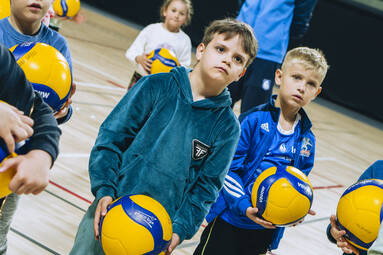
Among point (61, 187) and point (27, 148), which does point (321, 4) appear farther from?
point (27, 148)

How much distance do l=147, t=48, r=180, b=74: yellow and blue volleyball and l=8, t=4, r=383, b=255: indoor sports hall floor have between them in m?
0.98

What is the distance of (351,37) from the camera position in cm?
1491

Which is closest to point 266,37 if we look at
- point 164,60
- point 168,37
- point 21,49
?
point 164,60

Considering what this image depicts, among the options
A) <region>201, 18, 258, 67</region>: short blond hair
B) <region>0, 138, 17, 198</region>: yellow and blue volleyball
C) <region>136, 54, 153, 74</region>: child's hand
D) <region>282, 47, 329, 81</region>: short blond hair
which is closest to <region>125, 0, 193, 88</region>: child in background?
<region>136, 54, 153, 74</region>: child's hand

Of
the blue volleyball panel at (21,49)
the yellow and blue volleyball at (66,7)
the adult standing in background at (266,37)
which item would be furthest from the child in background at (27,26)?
the yellow and blue volleyball at (66,7)

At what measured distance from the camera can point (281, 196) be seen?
8.59 feet

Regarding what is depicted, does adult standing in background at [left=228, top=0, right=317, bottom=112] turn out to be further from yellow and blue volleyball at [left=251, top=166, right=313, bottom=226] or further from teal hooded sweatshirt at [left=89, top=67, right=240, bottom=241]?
teal hooded sweatshirt at [left=89, top=67, right=240, bottom=241]

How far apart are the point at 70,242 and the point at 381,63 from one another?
13533mm

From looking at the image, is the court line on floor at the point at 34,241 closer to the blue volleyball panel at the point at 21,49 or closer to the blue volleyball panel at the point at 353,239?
the blue volleyball panel at the point at 21,49

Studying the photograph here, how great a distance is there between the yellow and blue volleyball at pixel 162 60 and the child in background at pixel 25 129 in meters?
2.98

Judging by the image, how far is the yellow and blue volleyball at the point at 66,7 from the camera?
4.87 meters

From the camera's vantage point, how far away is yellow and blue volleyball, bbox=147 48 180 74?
15.6 ft

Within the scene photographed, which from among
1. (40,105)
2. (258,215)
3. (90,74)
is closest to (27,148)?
(40,105)

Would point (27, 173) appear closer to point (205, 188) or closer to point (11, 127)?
point (11, 127)
